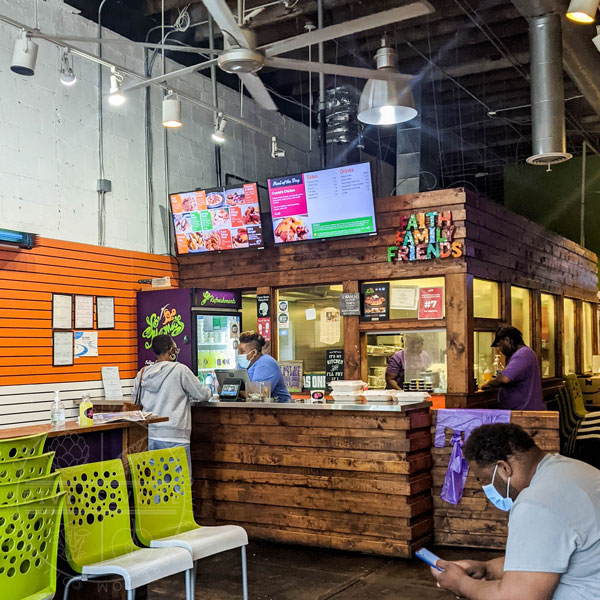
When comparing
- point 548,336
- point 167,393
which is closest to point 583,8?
point 167,393

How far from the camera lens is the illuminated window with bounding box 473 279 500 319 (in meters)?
8.19

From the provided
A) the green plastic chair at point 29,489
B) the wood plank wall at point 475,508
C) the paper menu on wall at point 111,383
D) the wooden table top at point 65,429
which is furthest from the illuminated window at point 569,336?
the green plastic chair at point 29,489

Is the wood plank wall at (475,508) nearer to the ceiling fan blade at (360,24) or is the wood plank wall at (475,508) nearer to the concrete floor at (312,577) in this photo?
the concrete floor at (312,577)

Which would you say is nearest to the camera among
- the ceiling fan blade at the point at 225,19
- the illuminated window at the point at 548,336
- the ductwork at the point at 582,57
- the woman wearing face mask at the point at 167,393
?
the ceiling fan blade at the point at 225,19

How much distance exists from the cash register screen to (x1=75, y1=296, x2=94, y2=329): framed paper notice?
169 centimetres

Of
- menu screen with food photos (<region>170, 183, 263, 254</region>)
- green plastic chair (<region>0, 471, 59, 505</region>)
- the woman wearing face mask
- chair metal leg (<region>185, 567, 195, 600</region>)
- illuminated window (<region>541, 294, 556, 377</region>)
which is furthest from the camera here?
illuminated window (<region>541, 294, 556, 377</region>)

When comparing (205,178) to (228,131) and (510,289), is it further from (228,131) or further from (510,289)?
(510,289)

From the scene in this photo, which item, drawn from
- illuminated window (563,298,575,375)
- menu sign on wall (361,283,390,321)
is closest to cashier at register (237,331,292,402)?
menu sign on wall (361,283,390,321)

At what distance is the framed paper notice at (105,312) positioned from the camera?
7652mm

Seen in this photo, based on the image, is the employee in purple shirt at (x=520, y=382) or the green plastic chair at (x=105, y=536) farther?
the employee in purple shirt at (x=520, y=382)

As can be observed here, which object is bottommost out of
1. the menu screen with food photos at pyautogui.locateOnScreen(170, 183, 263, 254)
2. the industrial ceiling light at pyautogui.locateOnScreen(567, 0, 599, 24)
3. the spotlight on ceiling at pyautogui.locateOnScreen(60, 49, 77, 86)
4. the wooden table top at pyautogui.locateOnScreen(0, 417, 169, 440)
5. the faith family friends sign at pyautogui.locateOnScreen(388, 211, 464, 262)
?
the wooden table top at pyautogui.locateOnScreen(0, 417, 169, 440)

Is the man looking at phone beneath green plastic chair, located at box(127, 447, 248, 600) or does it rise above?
above

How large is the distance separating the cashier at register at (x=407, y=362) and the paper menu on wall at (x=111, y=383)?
112 inches

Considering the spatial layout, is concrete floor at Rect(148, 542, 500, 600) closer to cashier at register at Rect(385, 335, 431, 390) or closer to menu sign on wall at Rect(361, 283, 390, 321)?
cashier at register at Rect(385, 335, 431, 390)
